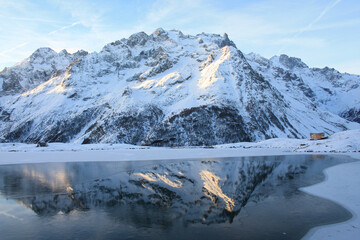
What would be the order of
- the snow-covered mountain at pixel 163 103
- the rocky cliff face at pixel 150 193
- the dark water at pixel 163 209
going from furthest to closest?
the snow-covered mountain at pixel 163 103 < the rocky cliff face at pixel 150 193 < the dark water at pixel 163 209

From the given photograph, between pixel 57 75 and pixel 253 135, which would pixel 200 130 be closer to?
pixel 253 135

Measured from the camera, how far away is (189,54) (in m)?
145

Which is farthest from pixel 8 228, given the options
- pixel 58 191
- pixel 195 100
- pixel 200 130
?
pixel 195 100

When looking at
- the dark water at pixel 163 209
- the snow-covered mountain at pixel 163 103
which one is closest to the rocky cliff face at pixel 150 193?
the dark water at pixel 163 209

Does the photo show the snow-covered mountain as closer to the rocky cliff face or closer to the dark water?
the rocky cliff face

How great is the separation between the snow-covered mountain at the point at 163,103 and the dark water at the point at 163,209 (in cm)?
6152

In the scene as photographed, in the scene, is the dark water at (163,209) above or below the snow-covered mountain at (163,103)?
below

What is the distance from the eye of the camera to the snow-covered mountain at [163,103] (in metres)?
85.6

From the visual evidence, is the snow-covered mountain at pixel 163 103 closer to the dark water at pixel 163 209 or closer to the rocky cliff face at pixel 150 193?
the rocky cliff face at pixel 150 193

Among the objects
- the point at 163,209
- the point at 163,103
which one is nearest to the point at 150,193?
the point at 163,209

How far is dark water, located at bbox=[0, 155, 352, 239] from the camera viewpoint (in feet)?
33.5

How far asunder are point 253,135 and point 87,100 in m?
80.5

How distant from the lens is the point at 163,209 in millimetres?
13078

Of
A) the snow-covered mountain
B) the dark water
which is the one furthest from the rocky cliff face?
the snow-covered mountain
